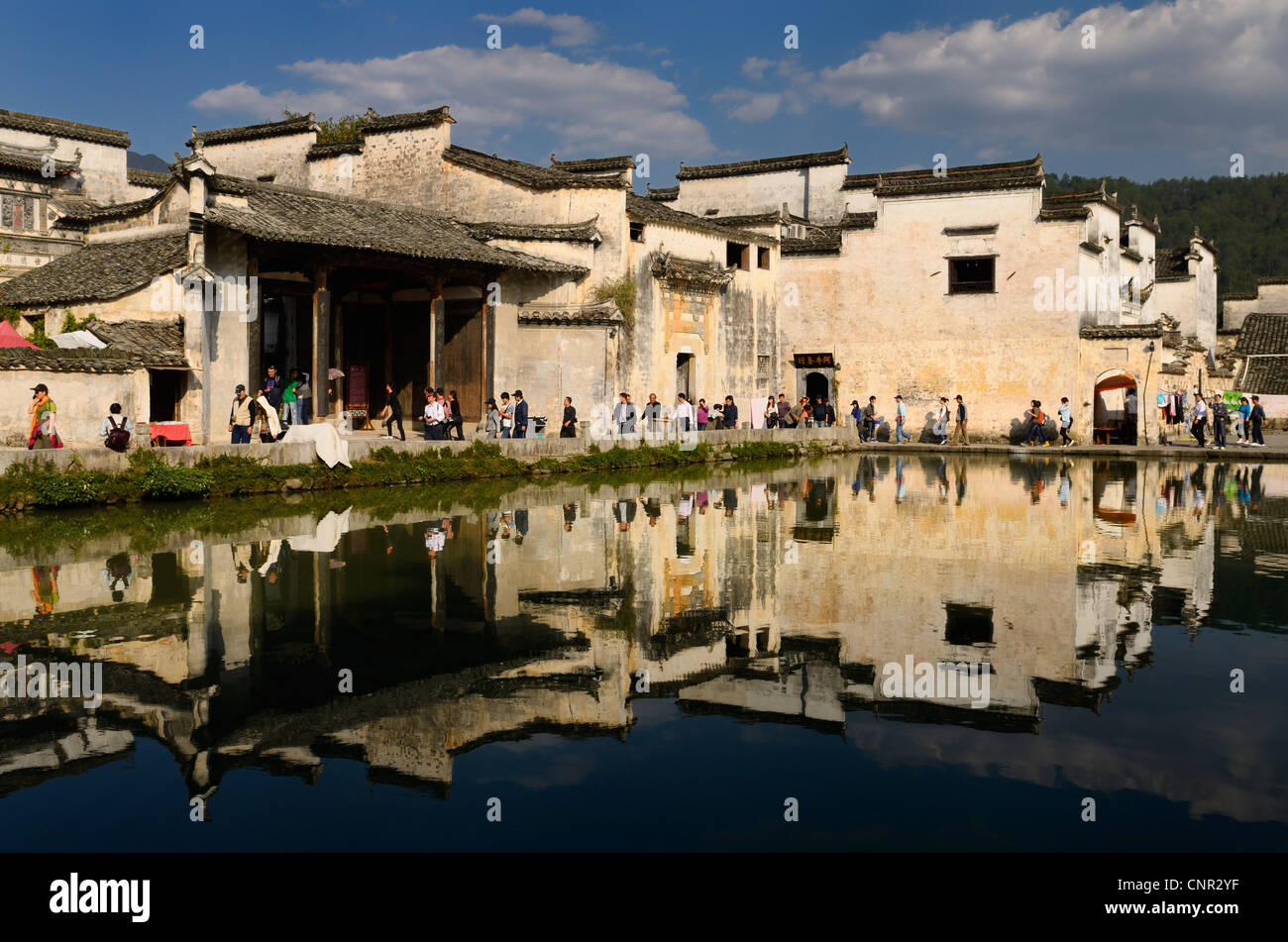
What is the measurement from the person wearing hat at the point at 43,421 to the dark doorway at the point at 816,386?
23240 mm

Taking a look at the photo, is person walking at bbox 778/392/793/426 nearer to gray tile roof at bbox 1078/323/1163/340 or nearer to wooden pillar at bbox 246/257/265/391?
gray tile roof at bbox 1078/323/1163/340

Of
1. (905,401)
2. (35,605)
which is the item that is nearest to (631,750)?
(35,605)

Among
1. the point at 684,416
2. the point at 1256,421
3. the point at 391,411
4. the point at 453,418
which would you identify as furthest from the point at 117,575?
the point at 1256,421

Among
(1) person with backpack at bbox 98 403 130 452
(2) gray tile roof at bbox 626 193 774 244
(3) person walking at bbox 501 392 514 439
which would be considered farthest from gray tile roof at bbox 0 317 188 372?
(2) gray tile roof at bbox 626 193 774 244

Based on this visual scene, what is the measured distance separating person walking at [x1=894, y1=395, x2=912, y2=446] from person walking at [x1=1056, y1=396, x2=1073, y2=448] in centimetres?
432

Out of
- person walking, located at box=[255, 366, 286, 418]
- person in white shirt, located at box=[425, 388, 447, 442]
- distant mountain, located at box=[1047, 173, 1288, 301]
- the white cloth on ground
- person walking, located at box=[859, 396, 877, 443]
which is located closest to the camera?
the white cloth on ground

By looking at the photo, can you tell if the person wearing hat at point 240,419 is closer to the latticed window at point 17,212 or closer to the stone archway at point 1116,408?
the latticed window at point 17,212

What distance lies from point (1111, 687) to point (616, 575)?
4.62 meters

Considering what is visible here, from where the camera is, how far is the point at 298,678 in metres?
6.27

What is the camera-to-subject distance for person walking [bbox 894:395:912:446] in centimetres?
3222

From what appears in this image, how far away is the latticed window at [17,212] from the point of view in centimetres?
2855

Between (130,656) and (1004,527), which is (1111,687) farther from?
(1004,527)

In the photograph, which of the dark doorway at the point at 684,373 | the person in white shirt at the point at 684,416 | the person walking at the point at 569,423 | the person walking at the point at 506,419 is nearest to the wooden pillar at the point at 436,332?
the person walking at the point at 506,419

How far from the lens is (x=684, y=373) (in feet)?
95.7
